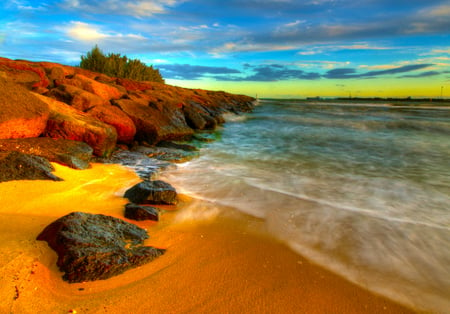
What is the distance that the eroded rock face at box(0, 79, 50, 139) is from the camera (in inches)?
155

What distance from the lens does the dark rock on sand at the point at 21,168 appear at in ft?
10.4

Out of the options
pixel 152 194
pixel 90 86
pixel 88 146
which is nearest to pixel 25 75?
pixel 90 86

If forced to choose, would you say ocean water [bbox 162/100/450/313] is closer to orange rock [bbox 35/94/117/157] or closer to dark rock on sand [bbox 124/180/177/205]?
dark rock on sand [bbox 124/180/177/205]

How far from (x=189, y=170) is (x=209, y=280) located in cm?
345

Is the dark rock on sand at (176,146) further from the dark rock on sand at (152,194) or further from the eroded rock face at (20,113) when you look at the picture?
the dark rock on sand at (152,194)

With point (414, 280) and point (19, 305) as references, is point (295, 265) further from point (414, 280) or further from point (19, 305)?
point (19, 305)

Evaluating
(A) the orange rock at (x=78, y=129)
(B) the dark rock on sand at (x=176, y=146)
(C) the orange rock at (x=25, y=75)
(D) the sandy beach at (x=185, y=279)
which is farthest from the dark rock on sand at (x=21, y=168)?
(C) the orange rock at (x=25, y=75)

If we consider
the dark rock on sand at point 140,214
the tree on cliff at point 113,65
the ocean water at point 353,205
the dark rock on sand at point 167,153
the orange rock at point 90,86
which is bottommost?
the ocean water at point 353,205

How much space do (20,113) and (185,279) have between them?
387 centimetres

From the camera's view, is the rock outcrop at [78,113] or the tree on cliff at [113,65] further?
the tree on cliff at [113,65]

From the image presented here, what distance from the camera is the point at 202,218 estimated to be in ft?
9.91

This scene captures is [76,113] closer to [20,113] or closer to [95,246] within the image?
[20,113]

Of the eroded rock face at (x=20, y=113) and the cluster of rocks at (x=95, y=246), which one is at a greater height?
the eroded rock face at (x=20, y=113)

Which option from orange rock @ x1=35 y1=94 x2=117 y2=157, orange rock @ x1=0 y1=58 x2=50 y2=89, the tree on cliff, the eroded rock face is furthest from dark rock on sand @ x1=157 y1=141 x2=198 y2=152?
the tree on cliff
